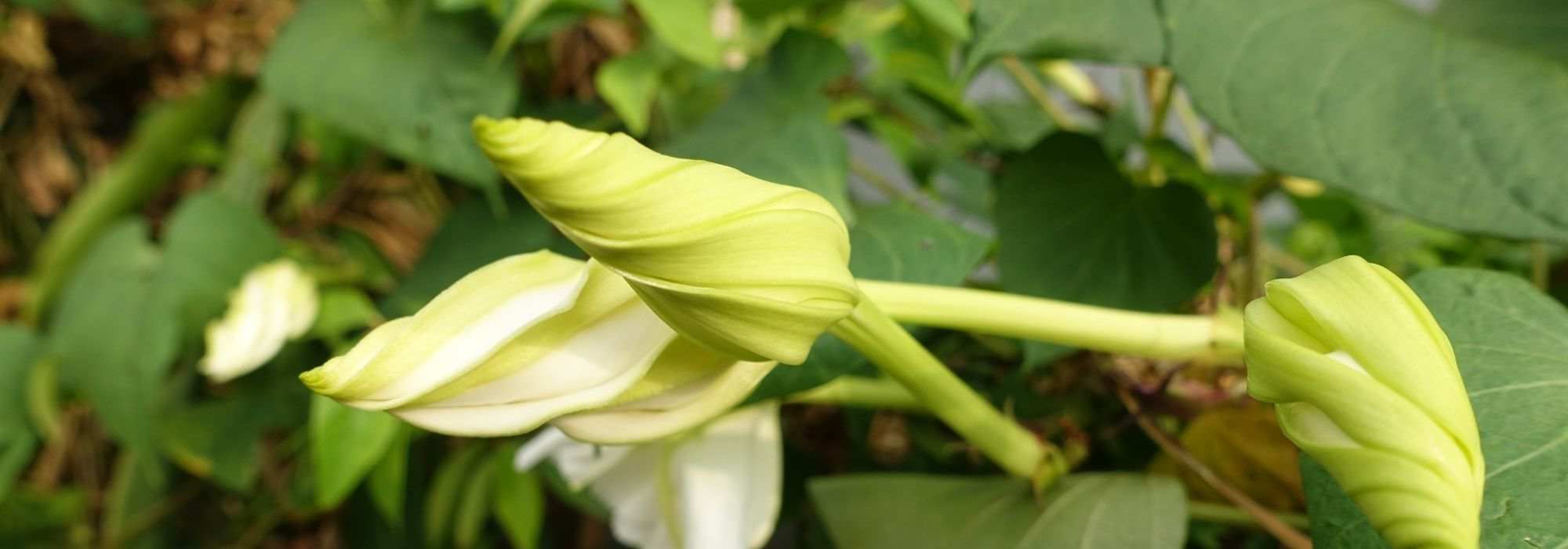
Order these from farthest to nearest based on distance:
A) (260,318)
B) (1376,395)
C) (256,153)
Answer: (256,153)
(260,318)
(1376,395)

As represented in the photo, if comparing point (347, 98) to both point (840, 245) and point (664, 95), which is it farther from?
point (840, 245)

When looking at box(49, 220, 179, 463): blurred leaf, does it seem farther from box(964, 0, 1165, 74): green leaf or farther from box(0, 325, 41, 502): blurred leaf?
box(964, 0, 1165, 74): green leaf

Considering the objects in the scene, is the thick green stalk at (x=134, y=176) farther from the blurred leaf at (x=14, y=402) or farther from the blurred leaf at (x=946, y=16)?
the blurred leaf at (x=946, y=16)

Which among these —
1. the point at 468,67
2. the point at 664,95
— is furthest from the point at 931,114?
the point at 468,67

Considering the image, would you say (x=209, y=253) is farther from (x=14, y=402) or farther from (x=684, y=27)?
(x=684, y=27)

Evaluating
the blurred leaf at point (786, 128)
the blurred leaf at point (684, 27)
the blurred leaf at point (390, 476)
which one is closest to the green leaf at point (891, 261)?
the blurred leaf at point (786, 128)

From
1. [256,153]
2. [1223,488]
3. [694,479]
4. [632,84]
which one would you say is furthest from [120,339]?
[1223,488]

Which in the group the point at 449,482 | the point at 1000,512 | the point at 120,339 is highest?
the point at 1000,512
